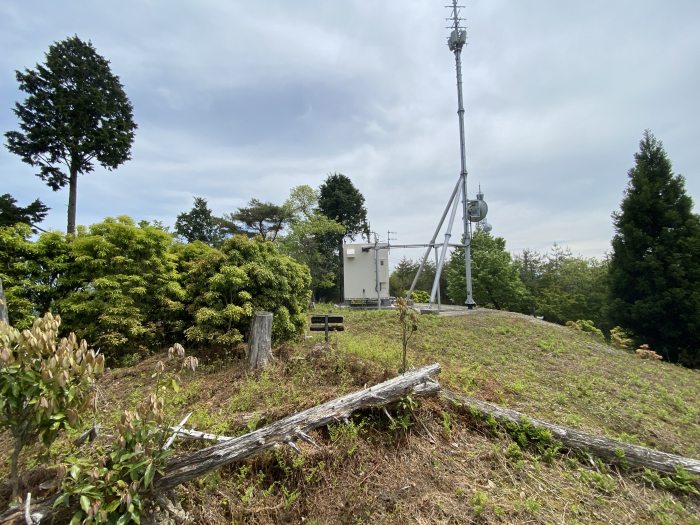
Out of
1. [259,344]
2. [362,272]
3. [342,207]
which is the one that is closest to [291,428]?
[259,344]

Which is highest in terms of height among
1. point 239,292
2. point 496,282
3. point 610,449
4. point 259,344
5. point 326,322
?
point 496,282

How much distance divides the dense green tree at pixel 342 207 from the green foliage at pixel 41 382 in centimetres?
2541

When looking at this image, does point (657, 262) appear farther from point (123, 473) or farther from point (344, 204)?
point (344, 204)

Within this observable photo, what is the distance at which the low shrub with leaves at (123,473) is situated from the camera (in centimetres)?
172

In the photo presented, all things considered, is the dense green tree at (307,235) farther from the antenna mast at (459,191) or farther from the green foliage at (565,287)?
the green foliage at (565,287)

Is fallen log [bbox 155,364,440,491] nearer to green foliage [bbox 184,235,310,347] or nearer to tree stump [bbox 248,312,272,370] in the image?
tree stump [bbox 248,312,272,370]

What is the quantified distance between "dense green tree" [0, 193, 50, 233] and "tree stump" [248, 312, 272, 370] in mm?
14290

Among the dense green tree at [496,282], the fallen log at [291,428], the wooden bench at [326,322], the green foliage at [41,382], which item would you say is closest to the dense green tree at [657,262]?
the dense green tree at [496,282]

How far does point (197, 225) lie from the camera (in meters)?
30.0

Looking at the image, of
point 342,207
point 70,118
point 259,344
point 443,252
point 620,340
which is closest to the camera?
point 259,344

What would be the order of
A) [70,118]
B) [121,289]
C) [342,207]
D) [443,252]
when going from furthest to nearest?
[342,207]
[70,118]
[443,252]
[121,289]

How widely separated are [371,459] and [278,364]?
1.94 meters

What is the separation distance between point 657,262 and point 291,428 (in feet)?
40.0

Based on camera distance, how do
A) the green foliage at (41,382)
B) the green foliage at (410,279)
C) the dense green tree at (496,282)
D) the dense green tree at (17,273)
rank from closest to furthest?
the green foliage at (41,382) → the dense green tree at (17,273) → the dense green tree at (496,282) → the green foliage at (410,279)
